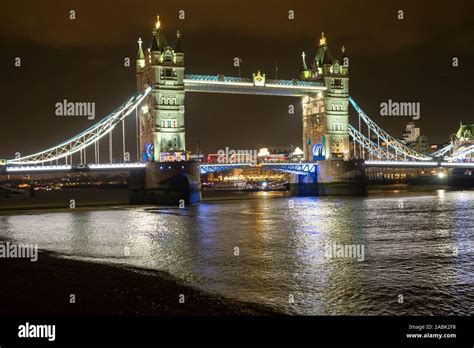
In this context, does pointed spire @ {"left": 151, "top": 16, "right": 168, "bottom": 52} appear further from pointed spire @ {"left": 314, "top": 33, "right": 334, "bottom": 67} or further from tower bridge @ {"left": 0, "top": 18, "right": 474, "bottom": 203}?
pointed spire @ {"left": 314, "top": 33, "right": 334, "bottom": 67}

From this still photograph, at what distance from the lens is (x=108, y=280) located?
51.3ft

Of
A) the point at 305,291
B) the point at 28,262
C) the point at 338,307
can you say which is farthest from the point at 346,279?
the point at 28,262

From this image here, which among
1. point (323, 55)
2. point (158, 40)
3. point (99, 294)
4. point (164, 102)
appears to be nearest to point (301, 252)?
point (99, 294)

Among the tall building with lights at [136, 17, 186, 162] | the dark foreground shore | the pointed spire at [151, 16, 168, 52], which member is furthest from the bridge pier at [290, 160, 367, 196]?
the dark foreground shore

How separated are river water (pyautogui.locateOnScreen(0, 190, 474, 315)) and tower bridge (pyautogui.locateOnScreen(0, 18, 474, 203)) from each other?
549 inches

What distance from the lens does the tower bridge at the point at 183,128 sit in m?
50.9

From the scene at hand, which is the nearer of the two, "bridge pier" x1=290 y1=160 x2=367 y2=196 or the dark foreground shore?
the dark foreground shore

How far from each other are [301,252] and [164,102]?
3497cm

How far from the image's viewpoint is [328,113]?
64625 mm

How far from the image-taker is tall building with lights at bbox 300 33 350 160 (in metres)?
64.6

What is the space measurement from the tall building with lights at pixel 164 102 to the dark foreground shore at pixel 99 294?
3541 centimetres

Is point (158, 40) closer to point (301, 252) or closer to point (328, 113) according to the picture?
point (328, 113)

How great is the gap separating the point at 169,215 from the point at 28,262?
18743 mm

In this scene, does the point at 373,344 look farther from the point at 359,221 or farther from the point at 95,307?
the point at 359,221
